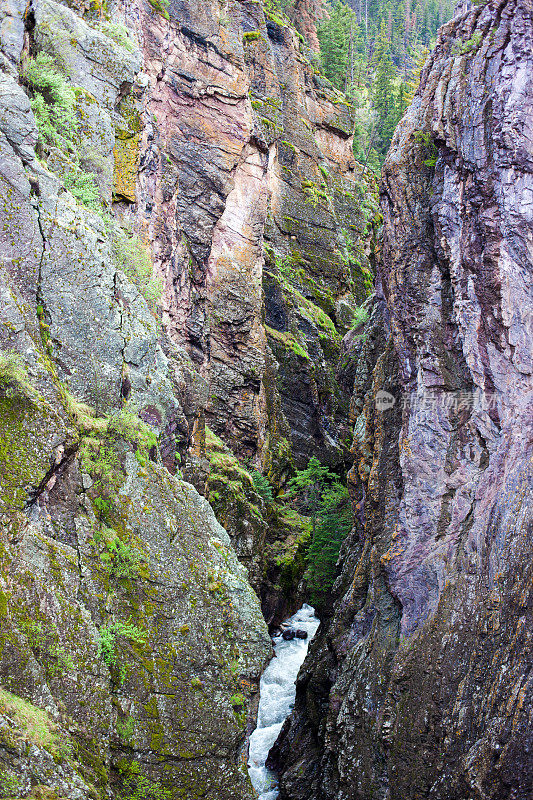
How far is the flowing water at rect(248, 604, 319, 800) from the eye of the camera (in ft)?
64.0

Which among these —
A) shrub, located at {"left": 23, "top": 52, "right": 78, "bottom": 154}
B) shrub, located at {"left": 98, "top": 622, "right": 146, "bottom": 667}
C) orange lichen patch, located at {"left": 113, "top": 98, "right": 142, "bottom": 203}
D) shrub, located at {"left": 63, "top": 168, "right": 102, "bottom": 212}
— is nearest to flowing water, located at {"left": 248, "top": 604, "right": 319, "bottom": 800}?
shrub, located at {"left": 98, "top": 622, "right": 146, "bottom": 667}

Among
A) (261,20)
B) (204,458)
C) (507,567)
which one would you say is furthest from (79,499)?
(261,20)

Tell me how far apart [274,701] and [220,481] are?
8.86 meters

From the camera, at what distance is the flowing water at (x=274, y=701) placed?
19516mm

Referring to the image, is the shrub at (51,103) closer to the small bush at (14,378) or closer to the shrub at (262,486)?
the small bush at (14,378)

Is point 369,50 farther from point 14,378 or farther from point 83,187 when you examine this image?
point 14,378

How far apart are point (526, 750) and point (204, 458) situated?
16.0 metres

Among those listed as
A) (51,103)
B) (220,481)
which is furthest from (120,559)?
(220,481)

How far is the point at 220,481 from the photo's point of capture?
25.0m

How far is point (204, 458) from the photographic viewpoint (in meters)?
24.6

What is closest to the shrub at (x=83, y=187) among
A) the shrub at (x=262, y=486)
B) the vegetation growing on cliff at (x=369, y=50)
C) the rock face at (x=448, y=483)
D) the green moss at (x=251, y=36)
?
the rock face at (x=448, y=483)

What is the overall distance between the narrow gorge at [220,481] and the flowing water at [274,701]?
17cm

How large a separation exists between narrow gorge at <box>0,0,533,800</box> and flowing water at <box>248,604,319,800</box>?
0.17 meters

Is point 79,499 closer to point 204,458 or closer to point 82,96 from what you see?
point 82,96
